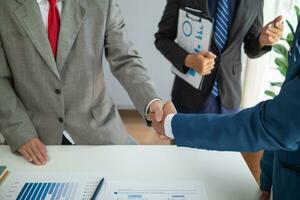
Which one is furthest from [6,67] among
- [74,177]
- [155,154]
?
[155,154]

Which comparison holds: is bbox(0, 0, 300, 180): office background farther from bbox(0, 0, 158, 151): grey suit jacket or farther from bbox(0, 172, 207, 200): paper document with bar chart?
bbox(0, 172, 207, 200): paper document with bar chart

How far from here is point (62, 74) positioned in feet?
4.35

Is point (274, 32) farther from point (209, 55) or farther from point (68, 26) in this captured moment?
point (68, 26)

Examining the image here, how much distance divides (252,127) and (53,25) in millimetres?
853

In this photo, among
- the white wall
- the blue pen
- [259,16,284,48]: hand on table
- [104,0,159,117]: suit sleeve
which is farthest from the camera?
the white wall

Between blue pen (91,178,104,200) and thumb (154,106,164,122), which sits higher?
thumb (154,106,164,122)

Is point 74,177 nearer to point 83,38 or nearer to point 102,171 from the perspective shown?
point 102,171

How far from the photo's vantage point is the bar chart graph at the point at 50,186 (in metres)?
0.97

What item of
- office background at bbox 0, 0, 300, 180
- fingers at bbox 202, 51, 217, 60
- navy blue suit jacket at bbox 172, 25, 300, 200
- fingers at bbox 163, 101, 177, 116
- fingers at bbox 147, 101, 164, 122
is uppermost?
navy blue suit jacket at bbox 172, 25, 300, 200

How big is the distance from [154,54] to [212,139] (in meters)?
2.54

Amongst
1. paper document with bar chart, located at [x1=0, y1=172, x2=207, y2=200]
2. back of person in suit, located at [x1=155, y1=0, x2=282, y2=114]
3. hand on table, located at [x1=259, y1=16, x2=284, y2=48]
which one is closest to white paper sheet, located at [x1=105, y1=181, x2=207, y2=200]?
paper document with bar chart, located at [x1=0, y1=172, x2=207, y2=200]

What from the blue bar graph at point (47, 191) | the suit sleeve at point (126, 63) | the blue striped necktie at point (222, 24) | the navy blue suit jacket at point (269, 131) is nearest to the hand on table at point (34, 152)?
the blue bar graph at point (47, 191)

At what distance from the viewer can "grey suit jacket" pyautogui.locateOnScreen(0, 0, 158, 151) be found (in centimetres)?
124

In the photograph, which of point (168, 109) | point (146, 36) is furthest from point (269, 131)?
point (146, 36)
